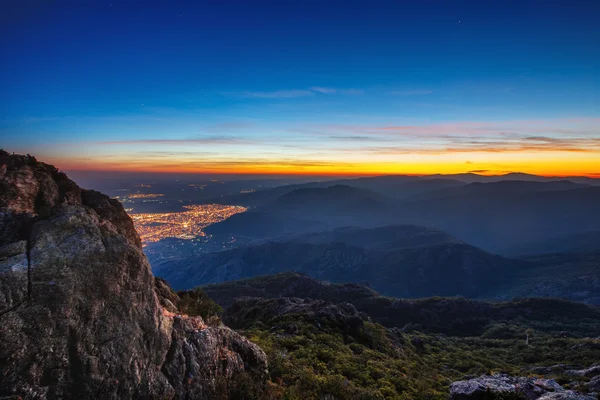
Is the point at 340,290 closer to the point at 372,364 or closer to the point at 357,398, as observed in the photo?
the point at 372,364

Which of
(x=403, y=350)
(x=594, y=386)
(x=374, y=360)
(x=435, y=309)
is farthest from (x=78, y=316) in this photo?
(x=435, y=309)

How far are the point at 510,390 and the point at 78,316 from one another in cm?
2811

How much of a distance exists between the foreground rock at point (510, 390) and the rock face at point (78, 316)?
18.3 m

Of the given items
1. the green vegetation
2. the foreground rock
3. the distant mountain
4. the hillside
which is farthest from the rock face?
the distant mountain

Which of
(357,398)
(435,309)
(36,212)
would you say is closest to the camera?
(36,212)

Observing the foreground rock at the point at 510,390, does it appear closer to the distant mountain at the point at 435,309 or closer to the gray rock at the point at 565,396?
the gray rock at the point at 565,396

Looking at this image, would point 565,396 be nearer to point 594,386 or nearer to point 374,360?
point 594,386

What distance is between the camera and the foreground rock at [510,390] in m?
20.8

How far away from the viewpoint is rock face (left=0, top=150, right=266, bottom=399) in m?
10.7

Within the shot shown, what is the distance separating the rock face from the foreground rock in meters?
18.3

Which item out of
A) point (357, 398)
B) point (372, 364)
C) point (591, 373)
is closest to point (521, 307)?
point (591, 373)

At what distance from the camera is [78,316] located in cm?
1198

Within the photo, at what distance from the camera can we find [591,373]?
34844mm

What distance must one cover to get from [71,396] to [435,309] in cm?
13221
